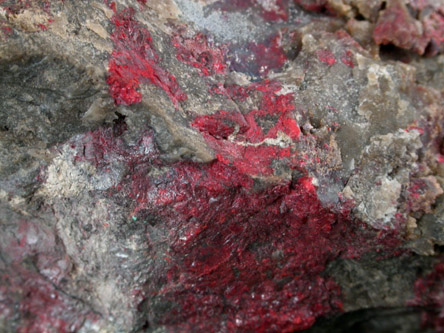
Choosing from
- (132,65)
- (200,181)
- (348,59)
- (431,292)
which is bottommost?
(431,292)

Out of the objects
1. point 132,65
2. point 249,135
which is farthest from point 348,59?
point 132,65

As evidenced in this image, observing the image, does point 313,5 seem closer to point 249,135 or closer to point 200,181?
point 249,135

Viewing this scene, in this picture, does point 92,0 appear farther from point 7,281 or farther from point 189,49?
point 7,281

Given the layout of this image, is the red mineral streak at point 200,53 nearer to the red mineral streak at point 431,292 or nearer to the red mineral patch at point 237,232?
the red mineral patch at point 237,232

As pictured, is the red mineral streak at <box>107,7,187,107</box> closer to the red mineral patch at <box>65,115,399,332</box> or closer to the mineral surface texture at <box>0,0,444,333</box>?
the mineral surface texture at <box>0,0,444,333</box>

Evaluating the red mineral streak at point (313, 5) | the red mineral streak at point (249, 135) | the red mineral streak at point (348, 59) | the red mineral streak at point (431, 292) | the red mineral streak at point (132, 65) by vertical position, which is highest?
the red mineral streak at point (132, 65)

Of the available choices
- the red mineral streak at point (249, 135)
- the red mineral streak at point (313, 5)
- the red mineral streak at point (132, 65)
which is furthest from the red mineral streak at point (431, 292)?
the red mineral streak at point (313, 5)
